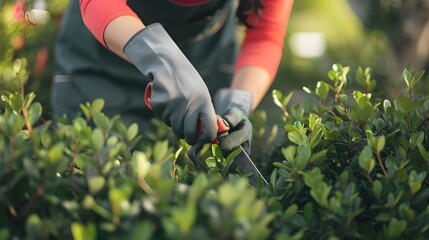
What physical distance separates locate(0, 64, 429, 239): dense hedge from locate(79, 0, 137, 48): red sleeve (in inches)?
10.6

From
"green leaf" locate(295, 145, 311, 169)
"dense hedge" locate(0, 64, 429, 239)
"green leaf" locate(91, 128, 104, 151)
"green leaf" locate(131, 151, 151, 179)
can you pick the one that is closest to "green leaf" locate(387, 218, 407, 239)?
"dense hedge" locate(0, 64, 429, 239)

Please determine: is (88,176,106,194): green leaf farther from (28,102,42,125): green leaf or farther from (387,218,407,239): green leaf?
(387,218,407,239): green leaf

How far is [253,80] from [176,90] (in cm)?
71

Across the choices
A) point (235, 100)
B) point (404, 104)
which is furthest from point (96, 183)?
point (235, 100)

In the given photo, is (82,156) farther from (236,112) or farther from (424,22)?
Result: (424,22)

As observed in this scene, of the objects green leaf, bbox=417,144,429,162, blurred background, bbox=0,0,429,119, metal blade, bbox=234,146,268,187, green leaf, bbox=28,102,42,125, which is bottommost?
blurred background, bbox=0,0,429,119

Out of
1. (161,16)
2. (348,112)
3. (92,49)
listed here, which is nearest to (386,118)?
(348,112)

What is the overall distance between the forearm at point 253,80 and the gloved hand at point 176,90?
639 mm

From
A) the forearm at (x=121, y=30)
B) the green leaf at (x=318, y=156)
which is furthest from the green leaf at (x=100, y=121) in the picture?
the green leaf at (x=318, y=156)

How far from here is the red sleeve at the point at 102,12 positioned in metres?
1.94

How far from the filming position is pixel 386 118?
6.11 ft

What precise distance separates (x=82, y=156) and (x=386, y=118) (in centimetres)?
83

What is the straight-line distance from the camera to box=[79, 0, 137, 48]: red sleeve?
194cm

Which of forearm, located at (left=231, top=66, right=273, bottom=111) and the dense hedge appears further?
forearm, located at (left=231, top=66, right=273, bottom=111)
